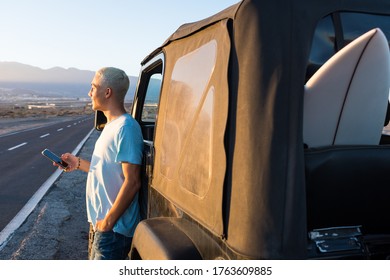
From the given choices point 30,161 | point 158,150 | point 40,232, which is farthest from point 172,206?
point 30,161

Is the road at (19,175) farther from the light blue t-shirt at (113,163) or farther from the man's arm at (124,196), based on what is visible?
the man's arm at (124,196)

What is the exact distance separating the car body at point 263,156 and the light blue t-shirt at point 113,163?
41 centimetres

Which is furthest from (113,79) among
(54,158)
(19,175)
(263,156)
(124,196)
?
(19,175)

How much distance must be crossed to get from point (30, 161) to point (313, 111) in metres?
12.4

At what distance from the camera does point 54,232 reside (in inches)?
215

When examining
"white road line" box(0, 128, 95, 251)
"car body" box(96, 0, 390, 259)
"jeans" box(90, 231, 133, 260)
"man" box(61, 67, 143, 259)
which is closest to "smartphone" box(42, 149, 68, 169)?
"man" box(61, 67, 143, 259)

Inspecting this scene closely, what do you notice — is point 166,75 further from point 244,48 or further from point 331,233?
point 331,233

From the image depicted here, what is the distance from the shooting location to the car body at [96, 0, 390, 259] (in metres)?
1.49

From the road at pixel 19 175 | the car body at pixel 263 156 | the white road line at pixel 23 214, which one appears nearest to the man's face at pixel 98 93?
the car body at pixel 263 156

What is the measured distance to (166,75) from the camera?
8.58 feet

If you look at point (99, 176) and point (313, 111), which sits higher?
point (313, 111)

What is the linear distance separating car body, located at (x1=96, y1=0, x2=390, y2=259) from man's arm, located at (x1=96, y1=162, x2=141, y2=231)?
371 millimetres

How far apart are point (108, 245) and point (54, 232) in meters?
3.08

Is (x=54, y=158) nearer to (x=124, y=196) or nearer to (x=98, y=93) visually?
(x=98, y=93)
